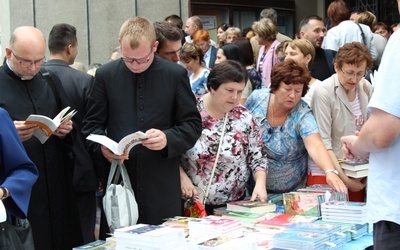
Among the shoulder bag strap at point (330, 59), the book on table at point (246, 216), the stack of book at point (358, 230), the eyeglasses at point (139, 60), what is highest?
the shoulder bag strap at point (330, 59)

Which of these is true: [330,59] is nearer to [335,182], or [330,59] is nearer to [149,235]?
[335,182]

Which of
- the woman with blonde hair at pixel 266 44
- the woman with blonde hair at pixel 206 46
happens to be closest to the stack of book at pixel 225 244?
the woman with blonde hair at pixel 266 44

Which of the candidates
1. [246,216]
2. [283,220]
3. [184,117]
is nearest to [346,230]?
[283,220]

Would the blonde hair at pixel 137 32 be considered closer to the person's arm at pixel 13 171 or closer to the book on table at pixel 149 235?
the person's arm at pixel 13 171

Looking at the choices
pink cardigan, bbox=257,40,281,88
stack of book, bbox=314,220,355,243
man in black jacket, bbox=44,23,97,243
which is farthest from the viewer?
pink cardigan, bbox=257,40,281,88

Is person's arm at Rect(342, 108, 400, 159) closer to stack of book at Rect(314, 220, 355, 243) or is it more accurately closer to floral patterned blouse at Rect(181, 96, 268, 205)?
stack of book at Rect(314, 220, 355, 243)

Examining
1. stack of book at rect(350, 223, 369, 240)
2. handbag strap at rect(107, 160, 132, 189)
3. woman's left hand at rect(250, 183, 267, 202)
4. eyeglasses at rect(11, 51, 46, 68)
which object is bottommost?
stack of book at rect(350, 223, 369, 240)

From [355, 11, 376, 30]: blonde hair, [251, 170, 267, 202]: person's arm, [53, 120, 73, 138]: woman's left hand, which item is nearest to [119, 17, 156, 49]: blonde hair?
[53, 120, 73, 138]: woman's left hand

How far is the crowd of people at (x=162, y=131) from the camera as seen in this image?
11.6 feet

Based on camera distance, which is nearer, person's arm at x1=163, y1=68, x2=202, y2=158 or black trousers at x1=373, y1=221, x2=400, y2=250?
black trousers at x1=373, y1=221, x2=400, y2=250

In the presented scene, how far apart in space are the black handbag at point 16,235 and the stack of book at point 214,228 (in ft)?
2.64

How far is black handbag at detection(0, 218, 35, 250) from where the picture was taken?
279cm

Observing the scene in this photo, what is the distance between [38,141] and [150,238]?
1.34m

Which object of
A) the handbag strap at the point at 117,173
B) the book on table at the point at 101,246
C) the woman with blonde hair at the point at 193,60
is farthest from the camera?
the woman with blonde hair at the point at 193,60
